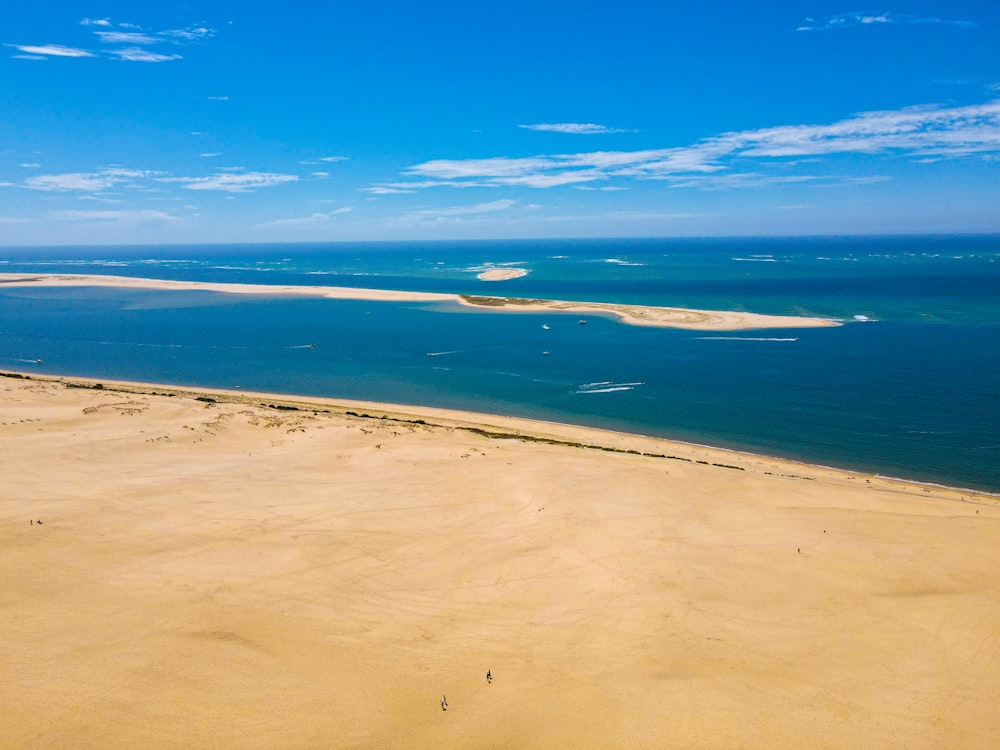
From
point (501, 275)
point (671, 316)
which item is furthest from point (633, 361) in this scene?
point (501, 275)

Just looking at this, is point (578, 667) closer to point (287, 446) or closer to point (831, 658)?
Answer: point (831, 658)

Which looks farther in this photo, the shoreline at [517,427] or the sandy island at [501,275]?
the sandy island at [501,275]

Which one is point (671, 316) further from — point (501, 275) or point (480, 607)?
point (501, 275)

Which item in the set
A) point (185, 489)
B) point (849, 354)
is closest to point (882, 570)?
point (185, 489)

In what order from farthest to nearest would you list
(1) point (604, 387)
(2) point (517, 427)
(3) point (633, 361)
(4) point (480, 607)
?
(3) point (633, 361), (1) point (604, 387), (2) point (517, 427), (4) point (480, 607)

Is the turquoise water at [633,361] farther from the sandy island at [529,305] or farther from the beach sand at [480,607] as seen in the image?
the beach sand at [480,607]

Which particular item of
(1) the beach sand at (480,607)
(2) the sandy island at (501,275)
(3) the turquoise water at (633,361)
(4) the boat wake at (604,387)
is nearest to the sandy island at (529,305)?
(3) the turquoise water at (633,361)
